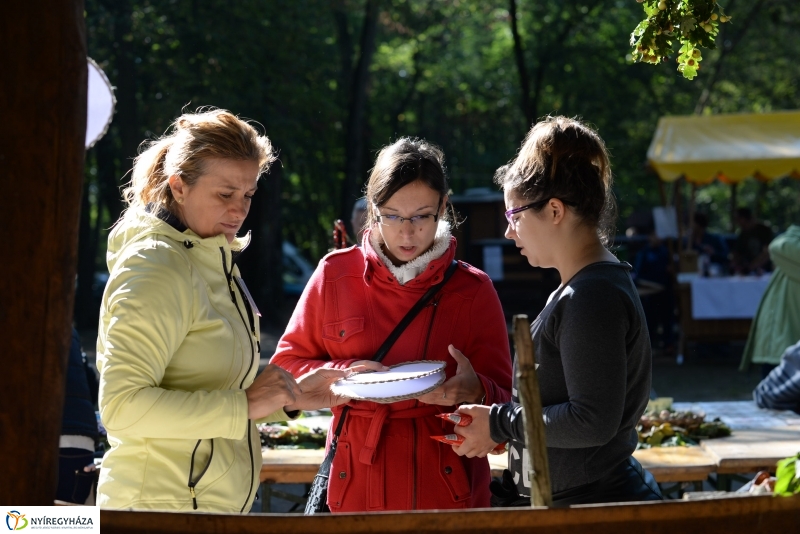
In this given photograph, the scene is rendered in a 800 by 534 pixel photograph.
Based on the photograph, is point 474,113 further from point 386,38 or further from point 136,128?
point 136,128

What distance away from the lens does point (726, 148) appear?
12.7 m

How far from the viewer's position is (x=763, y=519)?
5.82 feet

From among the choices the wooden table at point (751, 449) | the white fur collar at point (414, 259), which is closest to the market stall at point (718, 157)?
the wooden table at point (751, 449)

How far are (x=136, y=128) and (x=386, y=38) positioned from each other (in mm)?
11659

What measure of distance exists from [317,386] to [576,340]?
0.84 meters

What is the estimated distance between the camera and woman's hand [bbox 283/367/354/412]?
2645mm

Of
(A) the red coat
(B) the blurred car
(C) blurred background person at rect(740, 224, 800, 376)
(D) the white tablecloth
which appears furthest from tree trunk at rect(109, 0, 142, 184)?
(A) the red coat

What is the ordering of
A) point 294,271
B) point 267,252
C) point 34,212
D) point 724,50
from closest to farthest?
point 34,212 → point 267,252 → point 294,271 → point 724,50

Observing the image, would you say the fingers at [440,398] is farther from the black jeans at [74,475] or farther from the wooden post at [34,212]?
the black jeans at [74,475]

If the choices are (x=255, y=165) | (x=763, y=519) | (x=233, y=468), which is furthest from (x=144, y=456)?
(x=763, y=519)

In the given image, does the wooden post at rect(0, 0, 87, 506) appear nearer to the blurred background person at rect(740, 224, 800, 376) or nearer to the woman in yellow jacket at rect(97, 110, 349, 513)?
the woman in yellow jacket at rect(97, 110, 349, 513)

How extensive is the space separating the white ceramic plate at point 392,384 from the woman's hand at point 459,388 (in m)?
0.10

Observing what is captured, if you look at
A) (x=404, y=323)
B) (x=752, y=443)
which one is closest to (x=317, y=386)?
(x=404, y=323)

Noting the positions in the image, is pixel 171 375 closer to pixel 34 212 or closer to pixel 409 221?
pixel 34 212
